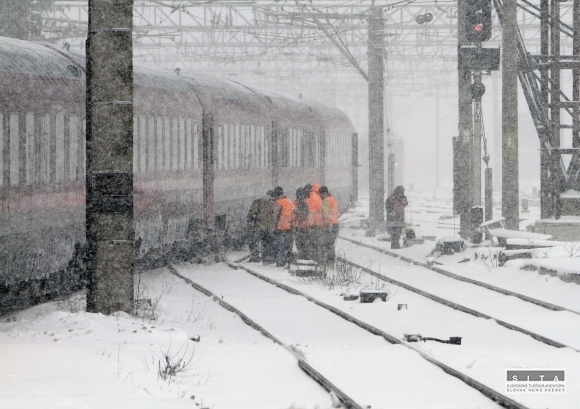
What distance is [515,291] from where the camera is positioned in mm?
15273

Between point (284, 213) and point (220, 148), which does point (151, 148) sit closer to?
point (284, 213)

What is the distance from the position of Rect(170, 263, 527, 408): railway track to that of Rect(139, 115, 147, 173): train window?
1.78 meters

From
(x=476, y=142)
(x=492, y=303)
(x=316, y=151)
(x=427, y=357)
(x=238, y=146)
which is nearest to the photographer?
(x=427, y=357)

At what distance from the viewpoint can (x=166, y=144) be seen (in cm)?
1773

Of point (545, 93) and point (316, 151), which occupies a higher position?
point (545, 93)

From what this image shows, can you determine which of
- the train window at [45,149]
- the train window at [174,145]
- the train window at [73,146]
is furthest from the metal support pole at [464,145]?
the train window at [45,149]

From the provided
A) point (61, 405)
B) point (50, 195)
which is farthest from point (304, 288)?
point (61, 405)

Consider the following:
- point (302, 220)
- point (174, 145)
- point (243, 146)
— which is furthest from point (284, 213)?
point (243, 146)

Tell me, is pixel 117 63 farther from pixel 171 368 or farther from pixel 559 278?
pixel 559 278

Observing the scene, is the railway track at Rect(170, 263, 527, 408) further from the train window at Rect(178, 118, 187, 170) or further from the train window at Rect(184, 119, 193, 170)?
the train window at Rect(184, 119, 193, 170)

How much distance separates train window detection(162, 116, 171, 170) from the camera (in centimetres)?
1762

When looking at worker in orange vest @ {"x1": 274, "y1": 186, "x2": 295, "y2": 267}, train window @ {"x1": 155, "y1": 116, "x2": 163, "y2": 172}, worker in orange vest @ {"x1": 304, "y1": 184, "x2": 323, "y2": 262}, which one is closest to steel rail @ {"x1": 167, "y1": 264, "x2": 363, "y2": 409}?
train window @ {"x1": 155, "y1": 116, "x2": 163, "y2": 172}

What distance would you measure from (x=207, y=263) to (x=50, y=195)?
6.95m

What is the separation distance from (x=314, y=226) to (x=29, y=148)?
6.98m
